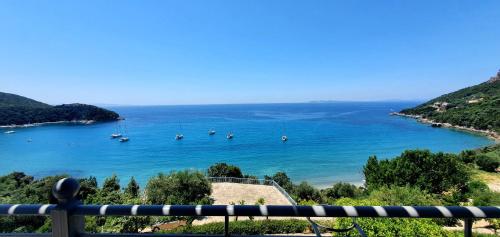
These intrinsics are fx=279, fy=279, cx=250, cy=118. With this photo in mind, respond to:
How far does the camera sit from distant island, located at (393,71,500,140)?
72.8 metres

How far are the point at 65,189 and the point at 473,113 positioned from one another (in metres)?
106

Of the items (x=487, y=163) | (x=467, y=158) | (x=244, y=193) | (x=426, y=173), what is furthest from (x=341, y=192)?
(x=467, y=158)

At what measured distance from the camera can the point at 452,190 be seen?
2395 cm

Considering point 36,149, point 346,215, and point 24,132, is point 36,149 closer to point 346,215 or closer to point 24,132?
point 24,132

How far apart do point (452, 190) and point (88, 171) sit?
4912 cm

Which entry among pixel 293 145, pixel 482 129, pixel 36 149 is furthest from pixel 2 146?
pixel 482 129

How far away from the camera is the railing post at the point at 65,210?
1.54 metres

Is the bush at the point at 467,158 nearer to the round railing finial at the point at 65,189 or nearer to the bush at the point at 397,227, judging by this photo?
the bush at the point at 397,227

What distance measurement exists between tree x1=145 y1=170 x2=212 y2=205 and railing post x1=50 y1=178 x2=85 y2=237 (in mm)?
21313

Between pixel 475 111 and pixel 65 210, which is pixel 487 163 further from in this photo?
pixel 475 111

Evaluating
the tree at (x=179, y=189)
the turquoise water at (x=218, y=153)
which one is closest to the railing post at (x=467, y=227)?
the tree at (x=179, y=189)

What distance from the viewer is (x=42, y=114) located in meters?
119

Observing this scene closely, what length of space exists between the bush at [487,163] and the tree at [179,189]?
110ft

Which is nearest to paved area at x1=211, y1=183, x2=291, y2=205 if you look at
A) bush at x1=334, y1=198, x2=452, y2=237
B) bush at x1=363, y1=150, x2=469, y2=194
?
bush at x1=363, y1=150, x2=469, y2=194
